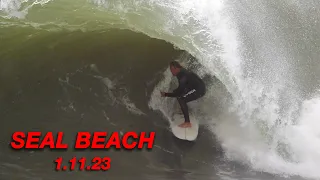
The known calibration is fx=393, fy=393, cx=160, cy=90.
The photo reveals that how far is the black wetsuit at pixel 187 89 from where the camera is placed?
672 centimetres

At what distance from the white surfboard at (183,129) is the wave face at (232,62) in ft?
0.52

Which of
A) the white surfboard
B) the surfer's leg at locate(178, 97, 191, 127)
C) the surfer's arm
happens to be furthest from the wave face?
the surfer's arm

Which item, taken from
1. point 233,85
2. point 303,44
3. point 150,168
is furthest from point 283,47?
point 150,168

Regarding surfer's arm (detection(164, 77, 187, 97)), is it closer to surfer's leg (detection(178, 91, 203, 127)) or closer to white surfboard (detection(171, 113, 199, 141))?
surfer's leg (detection(178, 91, 203, 127))

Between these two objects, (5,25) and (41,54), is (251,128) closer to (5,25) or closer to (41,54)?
(41,54)

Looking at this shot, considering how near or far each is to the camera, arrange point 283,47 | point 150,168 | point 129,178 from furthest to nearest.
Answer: point 283,47 < point 150,168 < point 129,178

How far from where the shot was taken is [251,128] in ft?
23.2

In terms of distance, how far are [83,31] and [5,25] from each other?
4.42 feet

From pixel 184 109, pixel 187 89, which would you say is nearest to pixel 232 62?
pixel 187 89

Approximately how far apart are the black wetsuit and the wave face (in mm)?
350

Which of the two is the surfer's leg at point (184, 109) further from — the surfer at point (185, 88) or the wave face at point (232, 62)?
the wave face at point (232, 62)

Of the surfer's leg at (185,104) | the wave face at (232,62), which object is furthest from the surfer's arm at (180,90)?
the wave face at (232,62)

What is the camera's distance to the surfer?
6.68 meters

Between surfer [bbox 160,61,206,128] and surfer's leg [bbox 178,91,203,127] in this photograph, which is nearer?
surfer [bbox 160,61,206,128]
